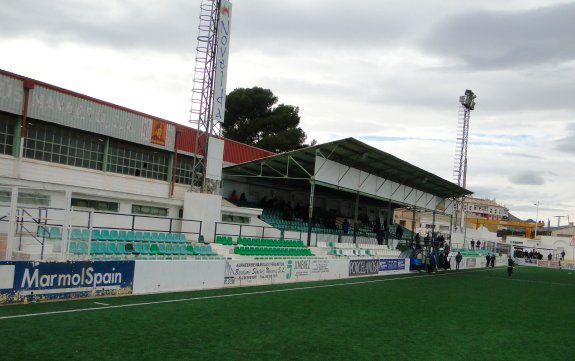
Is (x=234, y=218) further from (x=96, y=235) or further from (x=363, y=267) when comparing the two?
(x=96, y=235)

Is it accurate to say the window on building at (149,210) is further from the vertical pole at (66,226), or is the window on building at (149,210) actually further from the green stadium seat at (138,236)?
the vertical pole at (66,226)

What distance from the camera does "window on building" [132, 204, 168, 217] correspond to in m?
26.4

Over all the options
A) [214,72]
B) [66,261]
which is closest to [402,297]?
[66,261]

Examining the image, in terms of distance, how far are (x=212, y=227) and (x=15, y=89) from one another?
1045 cm

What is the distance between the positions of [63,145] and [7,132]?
286 cm

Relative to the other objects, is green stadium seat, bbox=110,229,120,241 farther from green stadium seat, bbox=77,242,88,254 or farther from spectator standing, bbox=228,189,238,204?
spectator standing, bbox=228,189,238,204

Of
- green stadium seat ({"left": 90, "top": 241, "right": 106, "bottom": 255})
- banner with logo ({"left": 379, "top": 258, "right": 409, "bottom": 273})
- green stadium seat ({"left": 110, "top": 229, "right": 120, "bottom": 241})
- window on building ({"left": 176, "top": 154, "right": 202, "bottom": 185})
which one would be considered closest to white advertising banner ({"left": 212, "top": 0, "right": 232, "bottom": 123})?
window on building ({"left": 176, "top": 154, "right": 202, "bottom": 185})

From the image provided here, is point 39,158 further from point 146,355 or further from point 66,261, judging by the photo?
point 146,355

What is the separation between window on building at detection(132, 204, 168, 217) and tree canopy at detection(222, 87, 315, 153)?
34.9m

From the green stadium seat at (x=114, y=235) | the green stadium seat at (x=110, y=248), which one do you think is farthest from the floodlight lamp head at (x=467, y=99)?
the green stadium seat at (x=110, y=248)

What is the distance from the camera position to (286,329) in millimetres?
11820

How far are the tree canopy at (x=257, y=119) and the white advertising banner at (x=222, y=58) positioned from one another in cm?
3257

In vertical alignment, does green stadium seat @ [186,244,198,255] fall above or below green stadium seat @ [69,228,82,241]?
below

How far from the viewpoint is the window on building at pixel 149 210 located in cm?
2637
